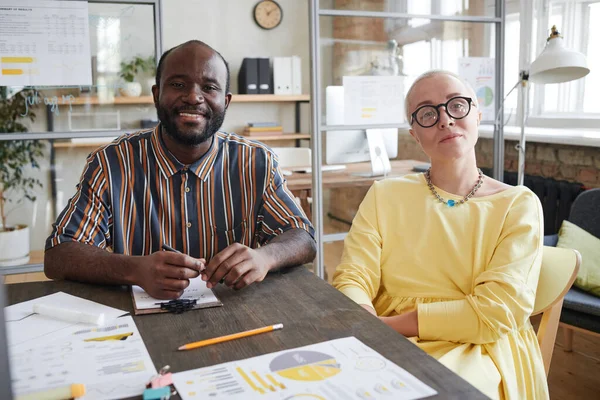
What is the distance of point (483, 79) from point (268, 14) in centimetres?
338

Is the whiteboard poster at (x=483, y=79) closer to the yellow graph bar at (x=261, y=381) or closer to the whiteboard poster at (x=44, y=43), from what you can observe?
the whiteboard poster at (x=44, y=43)

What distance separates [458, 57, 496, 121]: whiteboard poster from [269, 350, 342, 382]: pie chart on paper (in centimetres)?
280

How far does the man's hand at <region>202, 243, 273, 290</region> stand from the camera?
1284 millimetres

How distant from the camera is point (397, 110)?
3277 millimetres

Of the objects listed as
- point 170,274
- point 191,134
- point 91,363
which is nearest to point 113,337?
point 91,363

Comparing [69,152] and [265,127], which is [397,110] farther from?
[265,127]

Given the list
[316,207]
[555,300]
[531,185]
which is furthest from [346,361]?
[531,185]

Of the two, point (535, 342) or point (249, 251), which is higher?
point (249, 251)

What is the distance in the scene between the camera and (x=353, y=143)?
10.6ft

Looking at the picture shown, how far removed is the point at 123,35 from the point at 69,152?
600 mm

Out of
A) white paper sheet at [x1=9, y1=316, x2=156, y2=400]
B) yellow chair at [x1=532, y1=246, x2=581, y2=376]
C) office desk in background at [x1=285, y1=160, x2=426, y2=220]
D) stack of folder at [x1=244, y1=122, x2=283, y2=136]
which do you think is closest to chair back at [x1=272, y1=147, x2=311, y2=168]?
office desk in background at [x1=285, y1=160, x2=426, y2=220]

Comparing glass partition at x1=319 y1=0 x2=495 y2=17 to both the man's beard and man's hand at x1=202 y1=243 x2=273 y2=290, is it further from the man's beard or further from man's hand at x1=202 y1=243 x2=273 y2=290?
man's hand at x1=202 y1=243 x2=273 y2=290

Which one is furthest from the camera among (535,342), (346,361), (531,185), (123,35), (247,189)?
(531,185)

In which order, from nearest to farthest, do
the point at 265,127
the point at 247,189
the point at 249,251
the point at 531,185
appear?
1. the point at 249,251
2. the point at 247,189
3. the point at 531,185
4. the point at 265,127
